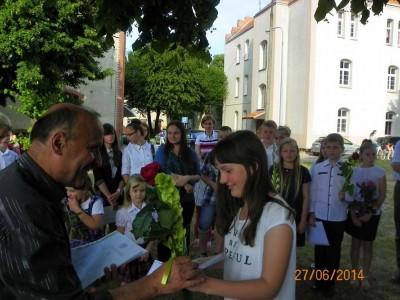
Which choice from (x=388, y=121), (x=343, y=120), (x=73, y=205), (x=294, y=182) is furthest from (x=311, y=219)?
(x=388, y=121)

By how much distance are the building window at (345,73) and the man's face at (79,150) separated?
33.6 m

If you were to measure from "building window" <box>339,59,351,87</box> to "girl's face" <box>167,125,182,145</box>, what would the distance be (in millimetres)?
29766

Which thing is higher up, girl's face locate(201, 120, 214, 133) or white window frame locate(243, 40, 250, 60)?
white window frame locate(243, 40, 250, 60)

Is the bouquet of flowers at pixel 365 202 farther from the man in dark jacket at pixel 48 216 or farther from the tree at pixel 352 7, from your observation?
the man in dark jacket at pixel 48 216

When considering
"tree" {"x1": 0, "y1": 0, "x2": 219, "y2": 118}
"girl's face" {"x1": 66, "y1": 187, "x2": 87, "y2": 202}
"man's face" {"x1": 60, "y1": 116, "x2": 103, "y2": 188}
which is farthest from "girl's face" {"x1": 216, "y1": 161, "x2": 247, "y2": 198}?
"tree" {"x1": 0, "y1": 0, "x2": 219, "y2": 118}

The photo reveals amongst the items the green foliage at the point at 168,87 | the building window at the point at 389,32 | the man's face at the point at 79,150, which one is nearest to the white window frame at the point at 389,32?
the building window at the point at 389,32

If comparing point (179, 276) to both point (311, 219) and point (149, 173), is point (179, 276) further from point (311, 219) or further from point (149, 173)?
point (311, 219)

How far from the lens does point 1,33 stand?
13.8 m

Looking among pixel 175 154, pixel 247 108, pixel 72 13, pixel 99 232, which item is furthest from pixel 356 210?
pixel 247 108

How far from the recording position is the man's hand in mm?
1712

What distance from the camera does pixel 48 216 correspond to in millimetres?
1416

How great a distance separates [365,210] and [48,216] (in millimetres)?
4316

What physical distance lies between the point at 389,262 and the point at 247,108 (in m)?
35.6

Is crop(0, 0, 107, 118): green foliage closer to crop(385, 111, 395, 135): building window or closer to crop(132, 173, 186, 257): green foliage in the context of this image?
crop(132, 173, 186, 257): green foliage
